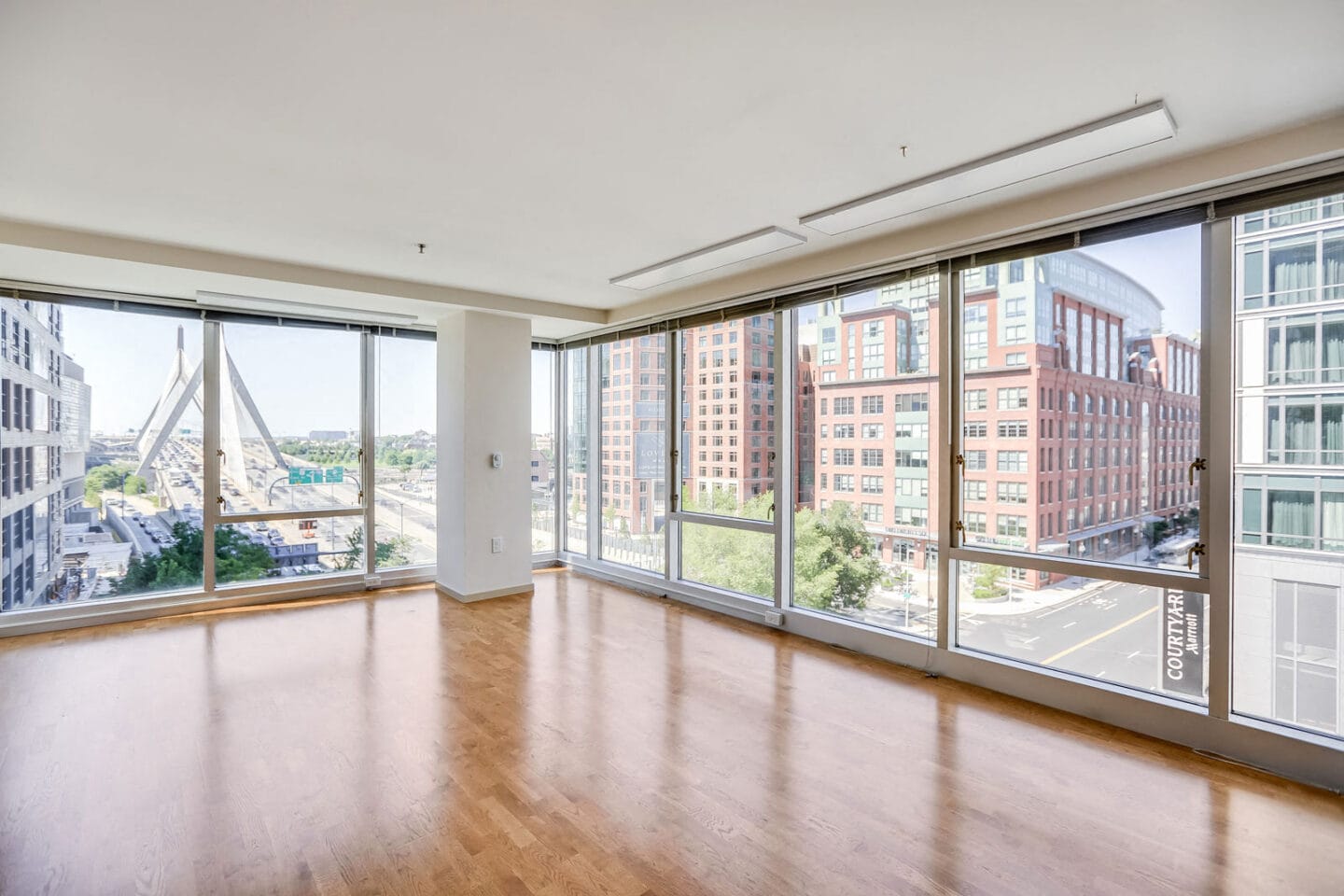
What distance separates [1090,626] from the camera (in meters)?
3.36

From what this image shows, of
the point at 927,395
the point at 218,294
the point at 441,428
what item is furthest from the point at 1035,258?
the point at 218,294

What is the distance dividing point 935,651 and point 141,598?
5.86 metres

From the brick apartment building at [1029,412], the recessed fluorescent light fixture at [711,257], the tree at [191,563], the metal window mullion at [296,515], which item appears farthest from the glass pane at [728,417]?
the tree at [191,563]

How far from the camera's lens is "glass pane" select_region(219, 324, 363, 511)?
548 centimetres

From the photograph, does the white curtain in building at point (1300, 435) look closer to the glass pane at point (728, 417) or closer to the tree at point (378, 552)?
the glass pane at point (728, 417)

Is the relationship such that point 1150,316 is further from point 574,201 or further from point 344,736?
point 344,736

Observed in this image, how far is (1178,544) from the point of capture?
10.0ft

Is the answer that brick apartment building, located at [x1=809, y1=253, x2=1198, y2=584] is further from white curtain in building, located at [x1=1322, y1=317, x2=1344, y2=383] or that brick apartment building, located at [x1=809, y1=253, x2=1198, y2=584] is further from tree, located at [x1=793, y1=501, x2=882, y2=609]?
white curtain in building, located at [x1=1322, y1=317, x2=1344, y2=383]

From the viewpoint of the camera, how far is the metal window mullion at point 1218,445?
112 inches

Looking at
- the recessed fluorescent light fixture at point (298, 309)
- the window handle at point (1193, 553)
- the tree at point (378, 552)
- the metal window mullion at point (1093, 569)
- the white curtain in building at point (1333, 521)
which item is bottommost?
the tree at point (378, 552)

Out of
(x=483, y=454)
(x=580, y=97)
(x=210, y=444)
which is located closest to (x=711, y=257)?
(x=580, y=97)

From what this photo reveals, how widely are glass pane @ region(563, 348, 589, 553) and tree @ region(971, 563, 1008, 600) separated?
4093mm

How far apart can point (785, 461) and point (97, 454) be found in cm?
526

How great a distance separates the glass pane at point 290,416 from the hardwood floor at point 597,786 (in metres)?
1.78
